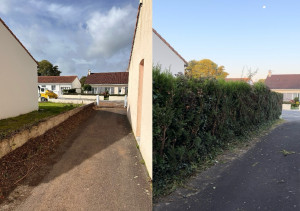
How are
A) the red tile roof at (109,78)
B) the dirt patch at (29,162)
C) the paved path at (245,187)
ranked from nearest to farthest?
the paved path at (245,187) → the dirt patch at (29,162) → the red tile roof at (109,78)

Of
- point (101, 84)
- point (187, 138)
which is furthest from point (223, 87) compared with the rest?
point (101, 84)

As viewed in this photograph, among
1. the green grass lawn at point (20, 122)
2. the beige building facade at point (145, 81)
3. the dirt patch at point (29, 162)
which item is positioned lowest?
the dirt patch at point (29, 162)

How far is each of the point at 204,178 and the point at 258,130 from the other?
794 cm

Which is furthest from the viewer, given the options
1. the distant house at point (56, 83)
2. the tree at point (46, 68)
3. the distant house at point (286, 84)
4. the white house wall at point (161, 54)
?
the distant house at point (286, 84)

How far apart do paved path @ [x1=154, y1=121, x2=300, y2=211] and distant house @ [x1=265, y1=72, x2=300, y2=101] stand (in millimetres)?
48350

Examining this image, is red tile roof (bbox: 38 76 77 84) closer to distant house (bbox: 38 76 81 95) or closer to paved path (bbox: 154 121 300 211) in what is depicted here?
distant house (bbox: 38 76 81 95)

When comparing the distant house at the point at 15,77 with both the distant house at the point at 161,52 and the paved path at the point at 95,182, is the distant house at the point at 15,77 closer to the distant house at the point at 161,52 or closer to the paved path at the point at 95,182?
the paved path at the point at 95,182

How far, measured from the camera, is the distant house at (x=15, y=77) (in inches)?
506

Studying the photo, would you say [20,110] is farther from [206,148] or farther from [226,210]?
[226,210]

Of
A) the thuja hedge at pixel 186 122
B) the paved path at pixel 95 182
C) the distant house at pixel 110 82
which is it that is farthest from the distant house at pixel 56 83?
the thuja hedge at pixel 186 122

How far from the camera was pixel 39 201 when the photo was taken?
4559 mm

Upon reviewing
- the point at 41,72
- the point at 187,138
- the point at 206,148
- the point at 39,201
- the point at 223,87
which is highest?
the point at 41,72

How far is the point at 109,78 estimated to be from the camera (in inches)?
1848

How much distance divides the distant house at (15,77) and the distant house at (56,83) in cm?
228
